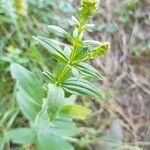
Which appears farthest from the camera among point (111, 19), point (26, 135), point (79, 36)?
point (111, 19)

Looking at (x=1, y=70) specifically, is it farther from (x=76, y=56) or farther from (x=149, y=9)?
(x=149, y=9)

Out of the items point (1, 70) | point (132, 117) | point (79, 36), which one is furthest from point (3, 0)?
point (79, 36)

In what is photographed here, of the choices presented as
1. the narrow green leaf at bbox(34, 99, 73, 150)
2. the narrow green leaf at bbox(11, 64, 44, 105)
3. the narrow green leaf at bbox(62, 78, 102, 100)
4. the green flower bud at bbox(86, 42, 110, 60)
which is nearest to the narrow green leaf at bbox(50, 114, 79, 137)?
the narrow green leaf at bbox(34, 99, 73, 150)

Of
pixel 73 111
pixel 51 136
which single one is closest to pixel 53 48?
pixel 73 111

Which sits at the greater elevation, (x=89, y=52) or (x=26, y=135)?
(x=89, y=52)

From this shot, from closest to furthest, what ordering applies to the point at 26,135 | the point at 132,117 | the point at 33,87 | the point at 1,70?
1. the point at 33,87
2. the point at 26,135
3. the point at 1,70
4. the point at 132,117

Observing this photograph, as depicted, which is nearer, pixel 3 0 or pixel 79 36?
pixel 79 36

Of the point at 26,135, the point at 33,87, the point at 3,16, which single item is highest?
the point at 3,16

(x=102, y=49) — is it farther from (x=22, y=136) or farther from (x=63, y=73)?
(x=22, y=136)
